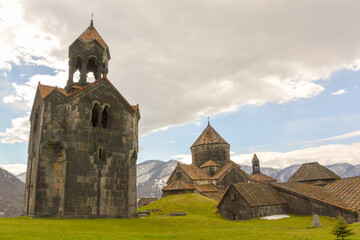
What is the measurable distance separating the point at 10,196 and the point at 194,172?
123925 mm

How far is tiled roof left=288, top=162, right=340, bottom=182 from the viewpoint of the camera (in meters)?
34.7

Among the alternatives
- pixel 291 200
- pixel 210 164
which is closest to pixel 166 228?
pixel 291 200

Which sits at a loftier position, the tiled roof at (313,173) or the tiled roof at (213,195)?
the tiled roof at (313,173)

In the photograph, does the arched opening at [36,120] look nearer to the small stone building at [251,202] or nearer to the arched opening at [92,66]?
the arched opening at [92,66]

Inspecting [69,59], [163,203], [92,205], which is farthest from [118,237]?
[163,203]

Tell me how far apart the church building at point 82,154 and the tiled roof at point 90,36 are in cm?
413

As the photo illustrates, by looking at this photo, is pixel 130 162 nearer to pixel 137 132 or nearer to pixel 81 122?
pixel 137 132

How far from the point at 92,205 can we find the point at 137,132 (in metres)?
7.01

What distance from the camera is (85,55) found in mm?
21641

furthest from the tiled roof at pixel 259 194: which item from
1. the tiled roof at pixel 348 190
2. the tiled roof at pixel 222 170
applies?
the tiled roof at pixel 222 170

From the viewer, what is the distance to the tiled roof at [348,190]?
22719mm

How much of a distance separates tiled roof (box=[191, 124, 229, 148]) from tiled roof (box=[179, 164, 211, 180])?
5.93m

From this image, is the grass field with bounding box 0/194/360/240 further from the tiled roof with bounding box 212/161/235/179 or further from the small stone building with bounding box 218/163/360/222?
the tiled roof with bounding box 212/161/235/179

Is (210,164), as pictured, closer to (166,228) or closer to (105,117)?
(105,117)
